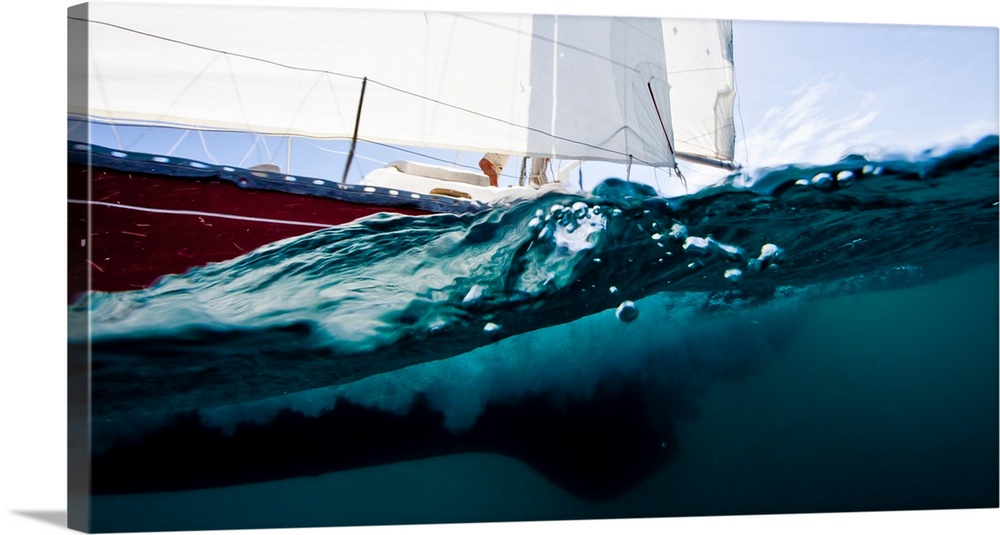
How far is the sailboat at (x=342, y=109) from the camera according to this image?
413cm

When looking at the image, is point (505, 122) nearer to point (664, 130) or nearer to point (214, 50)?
point (664, 130)

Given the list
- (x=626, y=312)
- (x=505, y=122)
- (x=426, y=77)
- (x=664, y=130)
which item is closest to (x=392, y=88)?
(x=426, y=77)

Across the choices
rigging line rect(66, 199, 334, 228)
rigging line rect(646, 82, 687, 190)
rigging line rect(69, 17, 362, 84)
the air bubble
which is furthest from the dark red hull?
rigging line rect(646, 82, 687, 190)

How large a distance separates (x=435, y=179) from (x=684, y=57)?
1.30 metres

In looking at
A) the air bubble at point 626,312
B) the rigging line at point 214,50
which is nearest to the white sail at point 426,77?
the rigging line at point 214,50

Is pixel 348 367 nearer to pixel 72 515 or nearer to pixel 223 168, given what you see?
pixel 223 168

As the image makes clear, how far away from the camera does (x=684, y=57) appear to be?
461cm

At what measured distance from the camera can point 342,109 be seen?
4.34 m

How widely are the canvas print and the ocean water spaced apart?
1cm

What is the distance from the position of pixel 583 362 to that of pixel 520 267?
52 cm

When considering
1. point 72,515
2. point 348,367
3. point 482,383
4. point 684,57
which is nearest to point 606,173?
point 684,57

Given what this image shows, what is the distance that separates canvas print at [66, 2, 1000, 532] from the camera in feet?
13.7

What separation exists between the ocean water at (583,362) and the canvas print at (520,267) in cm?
1

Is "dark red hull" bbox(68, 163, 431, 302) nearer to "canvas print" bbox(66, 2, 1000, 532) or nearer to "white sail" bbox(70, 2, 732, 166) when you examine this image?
"canvas print" bbox(66, 2, 1000, 532)
